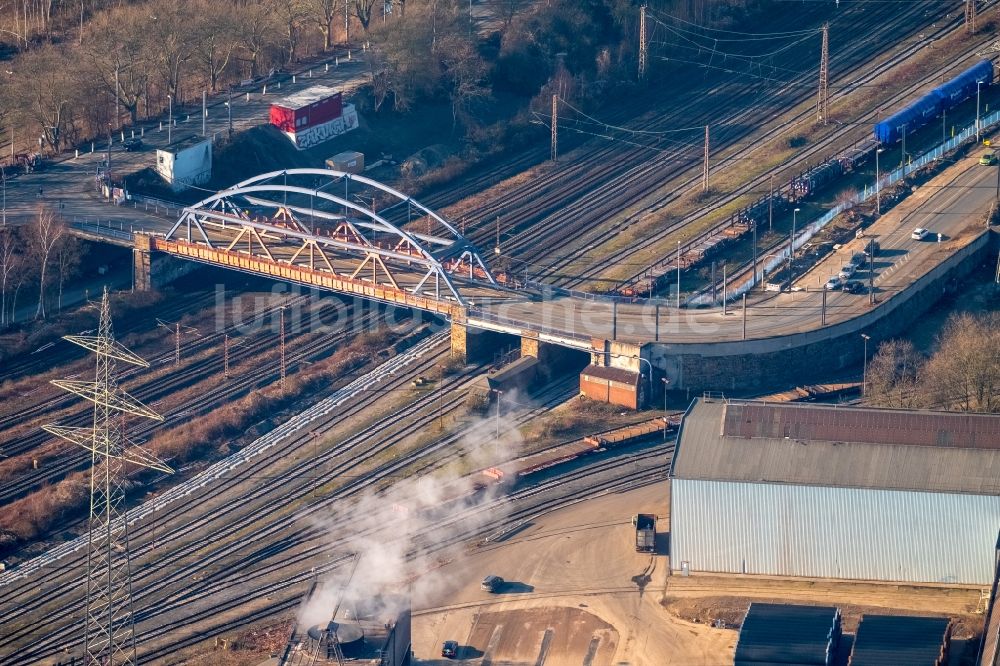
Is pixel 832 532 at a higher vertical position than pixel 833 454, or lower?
lower

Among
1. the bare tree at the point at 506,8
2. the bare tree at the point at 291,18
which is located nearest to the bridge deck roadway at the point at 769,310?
the bare tree at the point at 506,8

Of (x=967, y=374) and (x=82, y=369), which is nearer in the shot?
(x=967, y=374)

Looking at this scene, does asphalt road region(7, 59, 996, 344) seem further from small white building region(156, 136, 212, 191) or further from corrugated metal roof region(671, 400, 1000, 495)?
corrugated metal roof region(671, 400, 1000, 495)

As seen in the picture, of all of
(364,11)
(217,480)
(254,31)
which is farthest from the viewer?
(364,11)

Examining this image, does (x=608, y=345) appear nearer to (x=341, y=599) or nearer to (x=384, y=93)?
(x=341, y=599)

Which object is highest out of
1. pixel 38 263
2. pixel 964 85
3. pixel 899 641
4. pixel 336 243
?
pixel 964 85

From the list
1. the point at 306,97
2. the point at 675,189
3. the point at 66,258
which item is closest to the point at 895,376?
the point at 675,189

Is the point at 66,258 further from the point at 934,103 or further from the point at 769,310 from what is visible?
the point at 934,103

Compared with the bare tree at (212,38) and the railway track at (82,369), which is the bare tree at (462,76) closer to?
the bare tree at (212,38)
